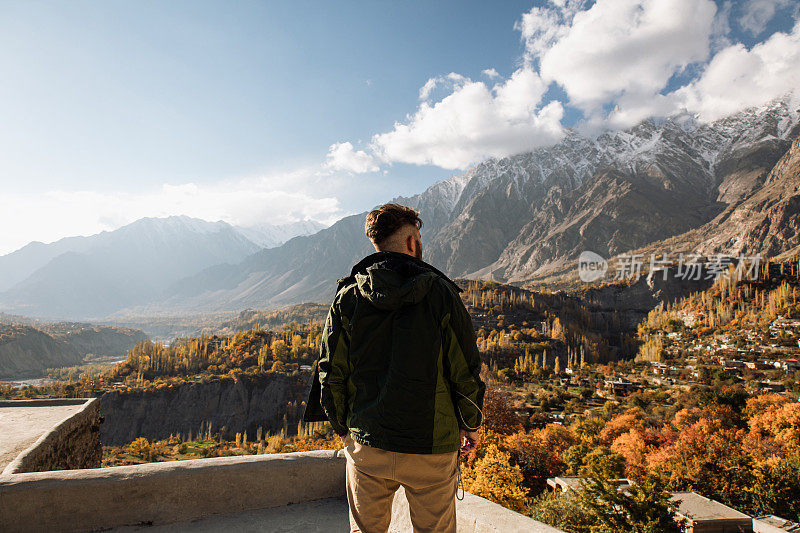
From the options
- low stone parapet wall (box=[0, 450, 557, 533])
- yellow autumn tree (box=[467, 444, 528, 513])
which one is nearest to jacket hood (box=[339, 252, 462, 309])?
low stone parapet wall (box=[0, 450, 557, 533])

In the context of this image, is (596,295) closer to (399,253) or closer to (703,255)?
(703,255)

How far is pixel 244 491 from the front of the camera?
393 cm

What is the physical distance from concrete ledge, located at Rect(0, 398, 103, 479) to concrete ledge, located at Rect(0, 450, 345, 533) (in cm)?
83

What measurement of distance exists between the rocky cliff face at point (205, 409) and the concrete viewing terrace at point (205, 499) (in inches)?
3207

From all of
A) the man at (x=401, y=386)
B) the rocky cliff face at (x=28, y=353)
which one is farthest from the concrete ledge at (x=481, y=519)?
the rocky cliff face at (x=28, y=353)

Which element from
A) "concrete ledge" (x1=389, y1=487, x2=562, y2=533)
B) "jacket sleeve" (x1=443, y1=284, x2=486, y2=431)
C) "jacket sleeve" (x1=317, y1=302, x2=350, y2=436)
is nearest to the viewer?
"jacket sleeve" (x1=443, y1=284, x2=486, y2=431)

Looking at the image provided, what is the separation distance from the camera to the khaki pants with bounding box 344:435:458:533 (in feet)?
7.25

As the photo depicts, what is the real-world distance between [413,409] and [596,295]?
597 ft

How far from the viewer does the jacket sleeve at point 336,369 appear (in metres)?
2.42

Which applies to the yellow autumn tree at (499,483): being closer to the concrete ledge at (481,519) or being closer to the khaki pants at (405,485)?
the concrete ledge at (481,519)

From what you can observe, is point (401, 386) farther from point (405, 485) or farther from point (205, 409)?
point (205, 409)

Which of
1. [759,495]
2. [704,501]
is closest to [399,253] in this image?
[704,501]

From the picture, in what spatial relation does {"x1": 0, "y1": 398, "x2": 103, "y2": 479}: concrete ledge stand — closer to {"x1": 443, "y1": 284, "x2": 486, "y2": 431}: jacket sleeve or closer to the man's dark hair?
the man's dark hair

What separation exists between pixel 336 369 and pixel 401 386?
18.2 inches
